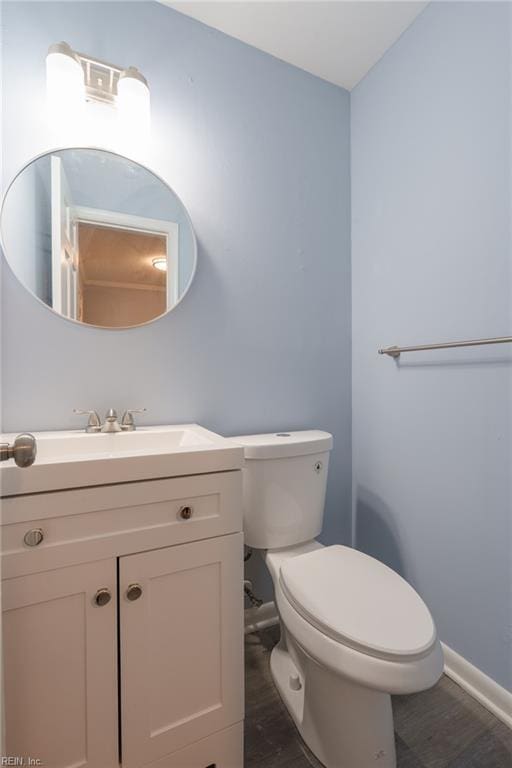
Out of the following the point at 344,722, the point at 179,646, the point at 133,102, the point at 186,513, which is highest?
the point at 133,102

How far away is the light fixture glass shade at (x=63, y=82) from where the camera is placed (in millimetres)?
1057

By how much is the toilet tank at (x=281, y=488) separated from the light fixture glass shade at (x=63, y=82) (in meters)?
1.17

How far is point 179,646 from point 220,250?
4.05 feet

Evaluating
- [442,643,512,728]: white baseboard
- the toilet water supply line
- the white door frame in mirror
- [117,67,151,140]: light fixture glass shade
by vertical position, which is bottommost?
[442,643,512,728]: white baseboard

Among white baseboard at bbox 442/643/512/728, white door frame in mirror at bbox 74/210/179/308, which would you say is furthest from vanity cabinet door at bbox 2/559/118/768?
white baseboard at bbox 442/643/512/728

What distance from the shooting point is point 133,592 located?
0.77 meters

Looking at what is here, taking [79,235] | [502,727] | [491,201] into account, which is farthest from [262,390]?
[502,727]

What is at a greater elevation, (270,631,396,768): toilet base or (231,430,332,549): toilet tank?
(231,430,332,549): toilet tank

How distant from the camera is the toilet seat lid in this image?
774 millimetres

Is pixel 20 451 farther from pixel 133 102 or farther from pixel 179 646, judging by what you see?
pixel 133 102

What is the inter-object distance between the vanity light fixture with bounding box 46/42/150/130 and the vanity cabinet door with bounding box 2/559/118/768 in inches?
51.6

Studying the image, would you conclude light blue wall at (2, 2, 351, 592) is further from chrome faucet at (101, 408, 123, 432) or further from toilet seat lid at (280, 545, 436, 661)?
toilet seat lid at (280, 545, 436, 661)

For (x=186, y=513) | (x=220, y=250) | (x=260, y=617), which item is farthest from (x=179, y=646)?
(x=220, y=250)

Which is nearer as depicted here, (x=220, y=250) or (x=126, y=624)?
(x=126, y=624)
